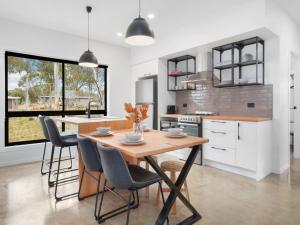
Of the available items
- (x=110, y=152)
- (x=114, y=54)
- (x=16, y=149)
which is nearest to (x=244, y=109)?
(x=110, y=152)

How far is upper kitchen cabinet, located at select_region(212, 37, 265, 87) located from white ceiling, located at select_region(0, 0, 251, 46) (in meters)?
0.74

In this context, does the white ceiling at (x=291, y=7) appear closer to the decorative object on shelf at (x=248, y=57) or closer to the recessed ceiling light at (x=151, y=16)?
the decorative object on shelf at (x=248, y=57)

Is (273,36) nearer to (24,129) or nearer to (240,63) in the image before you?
(240,63)

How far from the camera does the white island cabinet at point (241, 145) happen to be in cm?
321

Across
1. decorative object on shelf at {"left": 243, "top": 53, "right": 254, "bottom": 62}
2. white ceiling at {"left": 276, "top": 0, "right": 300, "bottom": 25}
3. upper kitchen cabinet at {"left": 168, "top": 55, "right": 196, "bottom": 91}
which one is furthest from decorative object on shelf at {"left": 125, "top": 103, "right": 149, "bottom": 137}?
white ceiling at {"left": 276, "top": 0, "right": 300, "bottom": 25}

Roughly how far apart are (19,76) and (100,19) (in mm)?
2075

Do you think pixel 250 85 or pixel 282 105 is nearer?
pixel 282 105

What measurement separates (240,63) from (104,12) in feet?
8.58

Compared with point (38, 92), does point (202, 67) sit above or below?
above

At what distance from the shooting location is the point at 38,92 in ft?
14.8

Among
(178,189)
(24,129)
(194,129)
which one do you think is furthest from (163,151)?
(24,129)

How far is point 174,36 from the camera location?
4.54m

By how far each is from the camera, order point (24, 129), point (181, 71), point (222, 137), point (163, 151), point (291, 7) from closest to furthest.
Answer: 1. point (163, 151)
2. point (291, 7)
3. point (222, 137)
4. point (24, 129)
5. point (181, 71)

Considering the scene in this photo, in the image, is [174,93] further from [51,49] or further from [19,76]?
[19,76]
